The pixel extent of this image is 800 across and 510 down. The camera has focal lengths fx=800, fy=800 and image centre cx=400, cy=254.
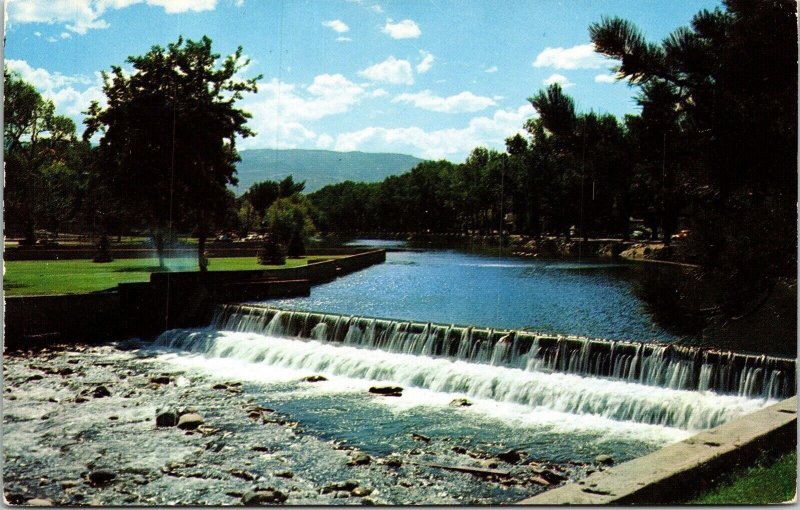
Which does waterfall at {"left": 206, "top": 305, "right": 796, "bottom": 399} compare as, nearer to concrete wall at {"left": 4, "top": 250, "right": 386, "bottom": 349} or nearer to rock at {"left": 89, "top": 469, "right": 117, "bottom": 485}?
concrete wall at {"left": 4, "top": 250, "right": 386, "bottom": 349}

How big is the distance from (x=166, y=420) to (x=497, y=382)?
3.54 m

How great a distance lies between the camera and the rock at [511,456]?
6.56 meters

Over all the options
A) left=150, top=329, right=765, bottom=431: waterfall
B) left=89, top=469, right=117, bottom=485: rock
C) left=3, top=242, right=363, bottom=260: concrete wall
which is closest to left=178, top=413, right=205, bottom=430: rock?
left=89, top=469, right=117, bottom=485: rock

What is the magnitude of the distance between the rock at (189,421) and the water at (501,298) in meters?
4.91

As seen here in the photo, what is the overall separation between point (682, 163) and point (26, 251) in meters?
8.54

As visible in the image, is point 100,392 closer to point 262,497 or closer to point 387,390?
point 387,390

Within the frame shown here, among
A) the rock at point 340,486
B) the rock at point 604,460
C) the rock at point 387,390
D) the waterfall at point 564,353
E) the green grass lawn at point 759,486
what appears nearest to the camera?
the green grass lawn at point 759,486

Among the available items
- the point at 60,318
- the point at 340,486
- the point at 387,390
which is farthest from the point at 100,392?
the point at 340,486

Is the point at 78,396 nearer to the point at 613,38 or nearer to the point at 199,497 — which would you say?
the point at 199,497

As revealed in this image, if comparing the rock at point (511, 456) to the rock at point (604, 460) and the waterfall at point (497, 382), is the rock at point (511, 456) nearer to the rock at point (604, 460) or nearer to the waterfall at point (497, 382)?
the rock at point (604, 460)

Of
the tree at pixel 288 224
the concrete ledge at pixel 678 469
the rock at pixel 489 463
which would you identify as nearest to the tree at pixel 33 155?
the rock at pixel 489 463

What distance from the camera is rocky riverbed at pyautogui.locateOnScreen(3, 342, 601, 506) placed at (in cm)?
581

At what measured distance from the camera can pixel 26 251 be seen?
10.2m

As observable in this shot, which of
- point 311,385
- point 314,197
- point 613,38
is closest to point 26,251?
point 311,385
